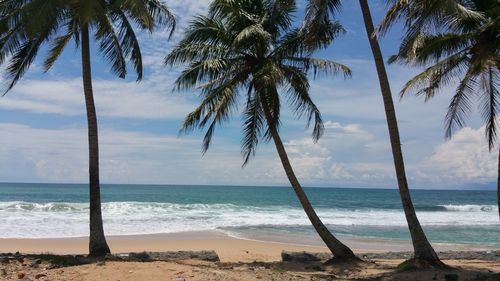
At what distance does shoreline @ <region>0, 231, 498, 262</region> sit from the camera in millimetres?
17416

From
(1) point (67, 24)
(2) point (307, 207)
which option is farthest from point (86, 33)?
(2) point (307, 207)

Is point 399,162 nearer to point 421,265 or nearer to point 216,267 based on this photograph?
point 421,265

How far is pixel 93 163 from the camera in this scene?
474 inches

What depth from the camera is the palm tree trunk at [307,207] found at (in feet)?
41.3

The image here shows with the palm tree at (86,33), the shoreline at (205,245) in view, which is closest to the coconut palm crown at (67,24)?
the palm tree at (86,33)

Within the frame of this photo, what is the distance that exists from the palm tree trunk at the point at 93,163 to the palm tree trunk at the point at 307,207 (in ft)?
13.6

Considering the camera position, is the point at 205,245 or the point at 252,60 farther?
the point at 205,245

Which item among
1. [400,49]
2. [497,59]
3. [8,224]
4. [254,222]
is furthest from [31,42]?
[254,222]

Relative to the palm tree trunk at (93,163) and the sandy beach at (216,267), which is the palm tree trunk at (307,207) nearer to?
the sandy beach at (216,267)

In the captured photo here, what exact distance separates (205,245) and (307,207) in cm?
817

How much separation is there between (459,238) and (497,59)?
15921mm

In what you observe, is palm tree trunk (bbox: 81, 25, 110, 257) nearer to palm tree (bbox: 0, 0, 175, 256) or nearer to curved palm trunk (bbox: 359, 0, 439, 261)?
palm tree (bbox: 0, 0, 175, 256)

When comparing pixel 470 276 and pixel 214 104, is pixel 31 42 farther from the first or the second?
pixel 470 276

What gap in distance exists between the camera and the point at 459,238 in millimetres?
24969
